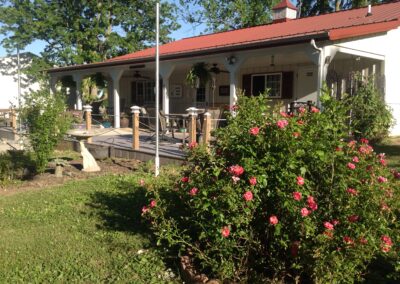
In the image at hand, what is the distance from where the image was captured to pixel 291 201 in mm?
2918

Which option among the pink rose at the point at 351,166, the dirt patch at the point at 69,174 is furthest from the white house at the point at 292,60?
the pink rose at the point at 351,166

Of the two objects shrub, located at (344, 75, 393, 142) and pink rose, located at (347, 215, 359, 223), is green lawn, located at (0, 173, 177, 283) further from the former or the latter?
shrub, located at (344, 75, 393, 142)

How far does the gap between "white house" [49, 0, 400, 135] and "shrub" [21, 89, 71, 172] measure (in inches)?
149

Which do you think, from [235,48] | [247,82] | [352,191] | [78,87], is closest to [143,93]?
[78,87]

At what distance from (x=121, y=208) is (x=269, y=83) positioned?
10.5m

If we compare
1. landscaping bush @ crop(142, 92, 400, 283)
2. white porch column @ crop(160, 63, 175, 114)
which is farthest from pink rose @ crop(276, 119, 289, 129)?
white porch column @ crop(160, 63, 175, 114)

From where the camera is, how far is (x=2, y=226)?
4984mm

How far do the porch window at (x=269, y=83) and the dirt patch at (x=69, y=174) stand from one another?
274 inches

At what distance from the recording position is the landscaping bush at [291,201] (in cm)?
287

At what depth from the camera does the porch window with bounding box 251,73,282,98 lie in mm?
14562

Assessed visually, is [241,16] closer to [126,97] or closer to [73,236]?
[126,97]

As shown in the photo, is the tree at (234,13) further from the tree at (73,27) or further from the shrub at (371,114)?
the shrub at (371,114)

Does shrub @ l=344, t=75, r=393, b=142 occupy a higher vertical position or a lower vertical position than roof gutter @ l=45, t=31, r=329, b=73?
lower

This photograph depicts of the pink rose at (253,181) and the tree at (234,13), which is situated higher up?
the tree at (234,13)
